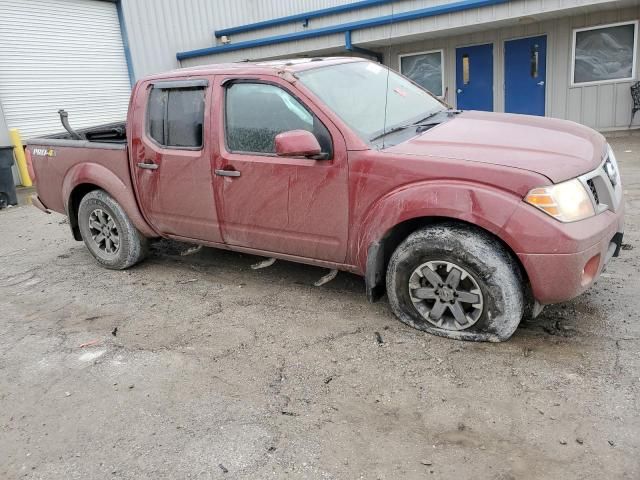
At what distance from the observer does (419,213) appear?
3.27 meters

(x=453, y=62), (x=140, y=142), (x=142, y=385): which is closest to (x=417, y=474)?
(x=142, y=385)

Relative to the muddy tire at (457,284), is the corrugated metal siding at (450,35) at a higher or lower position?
higher

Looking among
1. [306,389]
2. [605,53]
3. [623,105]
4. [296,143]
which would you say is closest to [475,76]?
[605,53]

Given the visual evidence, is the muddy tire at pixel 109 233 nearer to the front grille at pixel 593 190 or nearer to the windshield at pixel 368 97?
the windshield at pixel 368 97

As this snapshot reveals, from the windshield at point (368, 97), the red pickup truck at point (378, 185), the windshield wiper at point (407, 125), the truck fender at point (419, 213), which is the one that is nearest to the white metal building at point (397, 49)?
the windshield at point (368, 97)

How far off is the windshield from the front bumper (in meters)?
1.33

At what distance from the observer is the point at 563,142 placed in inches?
133

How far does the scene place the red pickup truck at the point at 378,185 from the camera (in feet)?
9.95

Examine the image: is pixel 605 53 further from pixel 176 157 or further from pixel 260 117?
pixel 176 157

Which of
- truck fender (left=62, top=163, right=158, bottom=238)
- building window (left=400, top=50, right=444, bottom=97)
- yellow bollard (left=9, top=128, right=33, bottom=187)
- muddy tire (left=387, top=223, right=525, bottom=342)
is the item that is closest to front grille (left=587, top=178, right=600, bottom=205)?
muddy tire (left=387, top=223, right=525, bottom=342)

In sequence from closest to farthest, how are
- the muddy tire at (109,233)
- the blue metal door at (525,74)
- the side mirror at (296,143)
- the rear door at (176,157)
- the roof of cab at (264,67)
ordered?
the side mirror at (296,143), the roof of cab at (264,67), the rear door at (176,157), the muddy tire at (109,233), the blue metal door at (525,74)

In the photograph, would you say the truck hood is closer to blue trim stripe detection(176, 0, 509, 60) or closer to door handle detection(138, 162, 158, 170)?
door handle detection(138, 162, 158, 170)

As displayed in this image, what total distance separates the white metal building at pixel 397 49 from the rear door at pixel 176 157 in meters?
7.66

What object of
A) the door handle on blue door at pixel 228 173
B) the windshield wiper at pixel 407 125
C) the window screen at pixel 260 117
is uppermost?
the window screen at pixel 260 117
